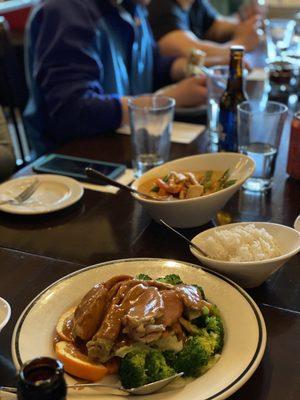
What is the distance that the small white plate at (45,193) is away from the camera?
1.22 metres

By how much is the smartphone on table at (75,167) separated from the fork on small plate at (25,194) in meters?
0.09

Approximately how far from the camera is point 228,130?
144cm

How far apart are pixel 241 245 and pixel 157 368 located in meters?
0.31

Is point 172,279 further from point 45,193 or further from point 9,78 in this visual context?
point 9,78

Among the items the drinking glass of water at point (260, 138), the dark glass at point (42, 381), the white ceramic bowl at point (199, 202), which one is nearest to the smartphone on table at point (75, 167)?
the white ceramic bowl at point (199, 202)

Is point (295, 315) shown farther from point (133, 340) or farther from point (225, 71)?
point (225, 71)

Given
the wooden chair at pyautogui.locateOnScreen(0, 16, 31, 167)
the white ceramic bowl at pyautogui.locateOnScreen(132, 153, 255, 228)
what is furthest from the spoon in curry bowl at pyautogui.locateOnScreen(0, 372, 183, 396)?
the wooden chair at pyautogui.locateOnScreen(0, 16, 31, 167)

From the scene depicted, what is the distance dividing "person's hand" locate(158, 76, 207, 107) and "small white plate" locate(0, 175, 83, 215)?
27.2 inches

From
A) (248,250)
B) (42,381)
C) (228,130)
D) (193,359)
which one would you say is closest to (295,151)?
(228,130)

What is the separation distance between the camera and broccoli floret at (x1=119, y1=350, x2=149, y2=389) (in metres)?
0.69

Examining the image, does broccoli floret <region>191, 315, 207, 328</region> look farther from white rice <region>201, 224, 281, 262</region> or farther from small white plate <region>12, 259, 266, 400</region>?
white rice <region>201, 224, 281, 262</region>

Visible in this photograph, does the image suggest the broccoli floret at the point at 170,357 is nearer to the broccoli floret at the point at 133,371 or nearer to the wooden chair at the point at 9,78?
the broccoli floret at the point at 133,371

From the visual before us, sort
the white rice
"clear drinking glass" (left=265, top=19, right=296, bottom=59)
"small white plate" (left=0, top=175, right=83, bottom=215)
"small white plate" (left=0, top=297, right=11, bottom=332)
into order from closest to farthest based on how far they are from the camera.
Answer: "small white plate" (left=0, top=297, right=11, bottom=332), the white rice, "small white plate" (left=0, top=175, right=83, bottom=215), "clear drinking glass" (left=265, top=19, right=296, bottom=59)

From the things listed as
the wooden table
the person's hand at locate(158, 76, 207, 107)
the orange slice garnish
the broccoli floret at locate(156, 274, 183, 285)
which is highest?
the person's hand at locate(158, 76, 207, 107)
